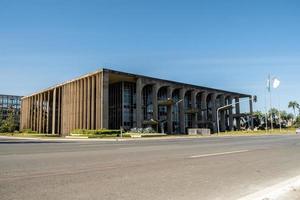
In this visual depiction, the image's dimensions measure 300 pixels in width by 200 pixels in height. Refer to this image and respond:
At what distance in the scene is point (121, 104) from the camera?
66.4 metres

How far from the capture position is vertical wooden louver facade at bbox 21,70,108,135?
5856 centimetres

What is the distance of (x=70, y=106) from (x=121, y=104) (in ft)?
38.3

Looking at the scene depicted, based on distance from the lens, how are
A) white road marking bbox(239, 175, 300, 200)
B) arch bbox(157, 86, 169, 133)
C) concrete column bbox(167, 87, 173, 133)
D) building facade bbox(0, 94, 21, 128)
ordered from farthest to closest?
building facade bbox(0, 94, 21, 128) < arch bbox(157, 86, 169, 133) < concrete column bbox(167, 87, 173, 133) < white road marking bbox(239, 175, 300, 200)

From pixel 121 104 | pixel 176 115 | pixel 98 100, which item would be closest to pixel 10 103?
pixel 121 104

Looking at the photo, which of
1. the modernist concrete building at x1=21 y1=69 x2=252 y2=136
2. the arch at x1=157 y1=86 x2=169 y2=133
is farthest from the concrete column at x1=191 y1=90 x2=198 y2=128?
the arch at x1=157 y1=86 x2=169 y2=133

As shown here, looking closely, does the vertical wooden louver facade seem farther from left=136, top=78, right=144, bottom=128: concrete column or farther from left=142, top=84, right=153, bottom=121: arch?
left=142, top=84, right=153, bottom=121: arch

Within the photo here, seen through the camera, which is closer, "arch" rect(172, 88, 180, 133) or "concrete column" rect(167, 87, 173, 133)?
"concrete column" rect(167, 87, 173, 133)

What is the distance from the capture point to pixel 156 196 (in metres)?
6.22

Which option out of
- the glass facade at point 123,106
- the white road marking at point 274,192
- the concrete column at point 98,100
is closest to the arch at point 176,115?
the glass facade at point 123,106

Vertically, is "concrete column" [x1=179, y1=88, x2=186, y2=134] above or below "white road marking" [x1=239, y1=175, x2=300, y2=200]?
above

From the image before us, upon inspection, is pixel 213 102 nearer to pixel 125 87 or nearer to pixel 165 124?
pixel 165 124

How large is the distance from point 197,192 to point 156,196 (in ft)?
3.31

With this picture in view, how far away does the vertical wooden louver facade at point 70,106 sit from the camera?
5856 cm

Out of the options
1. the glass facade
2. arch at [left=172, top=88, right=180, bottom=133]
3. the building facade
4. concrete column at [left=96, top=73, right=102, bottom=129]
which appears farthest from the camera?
the building facade
